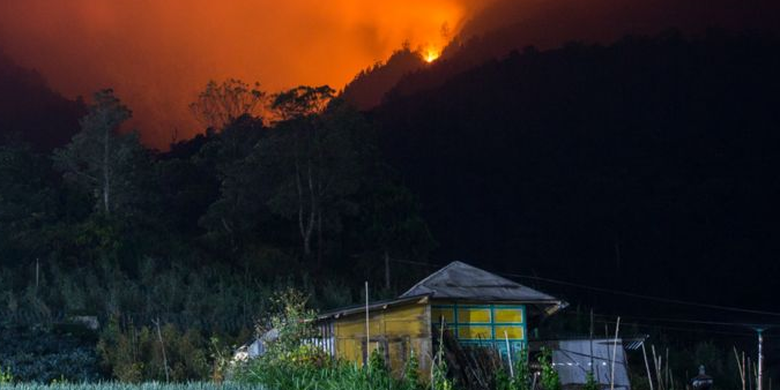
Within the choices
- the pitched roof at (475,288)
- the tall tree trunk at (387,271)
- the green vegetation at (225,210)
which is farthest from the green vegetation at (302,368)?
the tall tree trunk at (387,271)

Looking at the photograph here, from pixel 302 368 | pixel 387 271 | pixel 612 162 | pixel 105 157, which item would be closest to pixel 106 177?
pixel 105 157

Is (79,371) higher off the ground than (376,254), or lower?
lower

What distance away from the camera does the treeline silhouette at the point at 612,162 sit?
127 feet

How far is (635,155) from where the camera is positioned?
1647 inches

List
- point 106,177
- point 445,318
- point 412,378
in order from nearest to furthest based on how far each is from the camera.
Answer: point 412,378 < point 445,318 < point 106,177

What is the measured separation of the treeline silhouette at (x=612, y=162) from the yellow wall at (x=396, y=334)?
20546 millimetres

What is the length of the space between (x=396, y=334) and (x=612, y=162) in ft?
87.5

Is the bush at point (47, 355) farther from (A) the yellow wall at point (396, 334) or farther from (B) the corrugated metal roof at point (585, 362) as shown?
(B) the corrugated metal roof at point (585, 362)

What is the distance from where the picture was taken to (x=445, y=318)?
18.3 m

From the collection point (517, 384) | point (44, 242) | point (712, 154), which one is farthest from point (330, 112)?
point (517, 384)

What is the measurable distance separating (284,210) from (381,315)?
19.0m

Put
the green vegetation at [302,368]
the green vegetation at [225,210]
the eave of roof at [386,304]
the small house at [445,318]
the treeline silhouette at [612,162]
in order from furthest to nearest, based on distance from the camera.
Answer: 1. the treeline silhouette at [612,162]
2. the green vegetation at [225,210]
3. the small house at [445,318]
4. the eave of roof at [386,304]
5. the green vegetation at [302,368]

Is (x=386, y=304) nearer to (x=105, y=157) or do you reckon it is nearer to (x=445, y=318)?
(x=445, y=318)

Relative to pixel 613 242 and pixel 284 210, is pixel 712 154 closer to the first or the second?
pixel 613 242
